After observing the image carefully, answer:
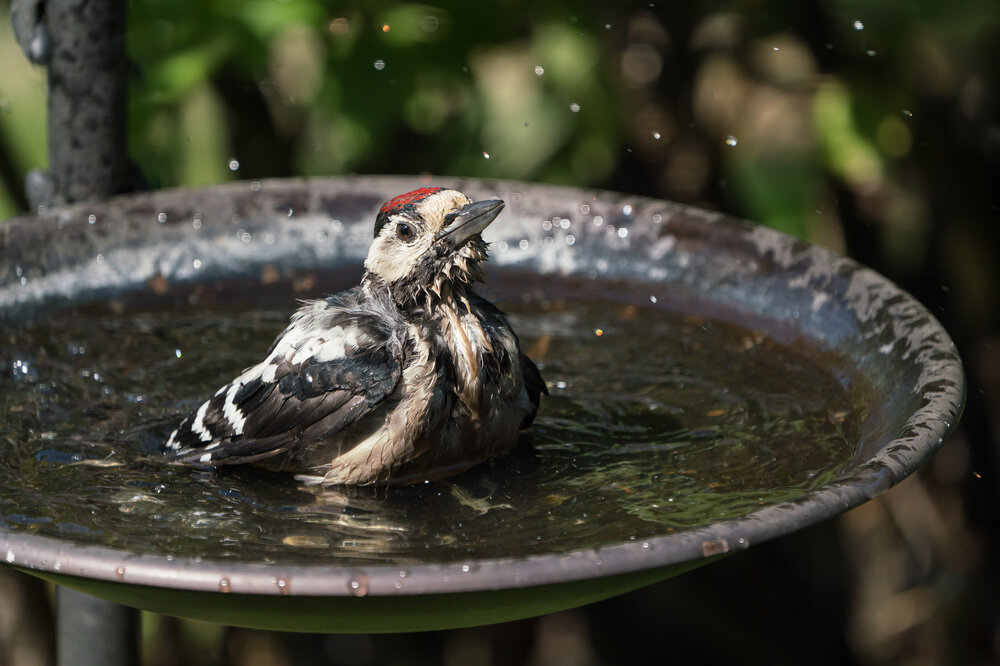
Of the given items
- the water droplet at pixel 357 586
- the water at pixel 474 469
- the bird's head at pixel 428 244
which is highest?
the bird's head at pixel 428 244

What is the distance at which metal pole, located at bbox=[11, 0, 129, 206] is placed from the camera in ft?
12.0

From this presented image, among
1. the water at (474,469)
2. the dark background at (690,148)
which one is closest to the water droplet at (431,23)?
the dark background at (690,148)

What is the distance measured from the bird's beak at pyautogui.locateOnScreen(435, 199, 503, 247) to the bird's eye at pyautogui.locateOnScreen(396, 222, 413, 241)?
71 mm

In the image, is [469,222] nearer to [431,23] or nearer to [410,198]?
[410,198]

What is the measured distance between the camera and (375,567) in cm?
198

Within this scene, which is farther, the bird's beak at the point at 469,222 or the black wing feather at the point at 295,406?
the bird's beak at the point at 469,222

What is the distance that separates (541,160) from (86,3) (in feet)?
6.81

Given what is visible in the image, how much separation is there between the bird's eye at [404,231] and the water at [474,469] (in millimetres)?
587

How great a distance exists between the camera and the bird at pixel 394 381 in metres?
2.79

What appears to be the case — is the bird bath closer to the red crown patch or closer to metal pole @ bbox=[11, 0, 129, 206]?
metal pole @ bbox=[11, 0, 129, 206]

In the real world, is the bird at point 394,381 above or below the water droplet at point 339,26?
below

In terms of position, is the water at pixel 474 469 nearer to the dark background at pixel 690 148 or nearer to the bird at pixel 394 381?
the bird at pixel 394 381

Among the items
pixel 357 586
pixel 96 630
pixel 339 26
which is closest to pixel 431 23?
pixel 339 26

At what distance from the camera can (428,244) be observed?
9.71ft
